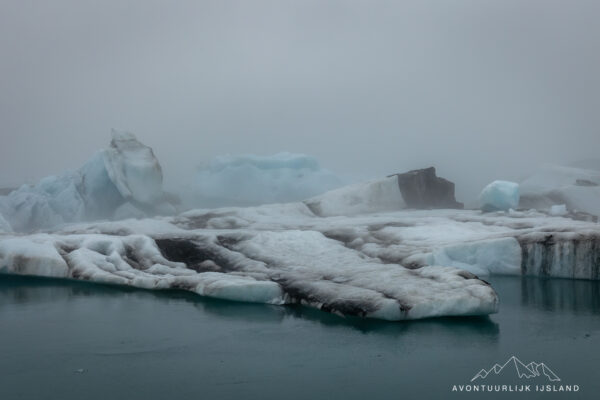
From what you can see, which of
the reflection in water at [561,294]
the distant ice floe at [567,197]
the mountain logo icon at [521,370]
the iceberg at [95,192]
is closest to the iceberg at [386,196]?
the distant ice floe at [567,197]

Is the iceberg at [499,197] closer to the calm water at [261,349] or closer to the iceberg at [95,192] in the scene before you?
the calm water at [261,349]

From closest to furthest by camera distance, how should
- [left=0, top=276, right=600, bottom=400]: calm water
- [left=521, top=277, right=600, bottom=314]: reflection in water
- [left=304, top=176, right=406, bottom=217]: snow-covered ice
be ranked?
[left=0, top=276, right=600, bottom=400]: calm water → [left=521, top=277, right=600, bottom=314]: reflection in water → [left=304, top=176, right=406, bottom=217]: snow-covered ice

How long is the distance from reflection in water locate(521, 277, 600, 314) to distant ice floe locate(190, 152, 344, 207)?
16.9 metres

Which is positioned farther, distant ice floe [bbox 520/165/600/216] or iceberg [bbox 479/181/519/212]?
distant ice floe [bbox 520/165/600/216]

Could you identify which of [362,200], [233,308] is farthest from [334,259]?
[362,200]

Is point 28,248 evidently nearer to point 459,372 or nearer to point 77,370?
point 77,370

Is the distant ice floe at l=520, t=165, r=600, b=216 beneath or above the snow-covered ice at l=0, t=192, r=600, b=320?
above

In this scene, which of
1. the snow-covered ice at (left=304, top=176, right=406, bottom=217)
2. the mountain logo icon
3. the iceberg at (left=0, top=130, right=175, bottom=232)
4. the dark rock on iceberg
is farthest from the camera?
the dark rock on iceberg

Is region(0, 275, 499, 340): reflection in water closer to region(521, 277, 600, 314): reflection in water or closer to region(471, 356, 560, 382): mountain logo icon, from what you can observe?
region(471, 356, 560, 382): mountain logo icon

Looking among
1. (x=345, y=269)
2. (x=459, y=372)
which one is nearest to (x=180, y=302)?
(x=345, y=269)

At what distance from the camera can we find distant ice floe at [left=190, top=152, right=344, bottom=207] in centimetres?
3209

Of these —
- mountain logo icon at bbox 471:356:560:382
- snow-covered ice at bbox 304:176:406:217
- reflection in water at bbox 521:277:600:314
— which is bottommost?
mountain logo icon at bbox 471:356:560:382

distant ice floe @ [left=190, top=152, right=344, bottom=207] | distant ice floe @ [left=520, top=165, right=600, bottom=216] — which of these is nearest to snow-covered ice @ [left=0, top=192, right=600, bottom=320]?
distant ice floe @ [left=520, top=165, right=600, bottom=216]

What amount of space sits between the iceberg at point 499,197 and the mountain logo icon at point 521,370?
15788 millimetres
